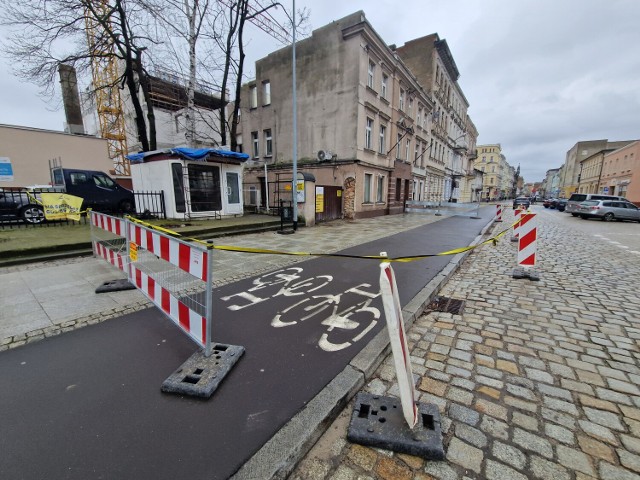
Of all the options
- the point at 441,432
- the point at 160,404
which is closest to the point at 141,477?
the point at 160,404

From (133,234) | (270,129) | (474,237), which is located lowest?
(474,237)

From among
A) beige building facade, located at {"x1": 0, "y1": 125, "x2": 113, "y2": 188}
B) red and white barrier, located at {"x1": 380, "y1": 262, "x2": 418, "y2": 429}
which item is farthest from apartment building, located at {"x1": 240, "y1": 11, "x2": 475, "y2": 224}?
red and white barrier, located at {"x1": 380, "y1": 262, "x2": 418, "y2": 429}

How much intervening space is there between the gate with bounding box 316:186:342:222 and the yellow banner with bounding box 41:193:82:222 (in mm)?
9541

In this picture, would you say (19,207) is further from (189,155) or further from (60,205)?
(189,155)

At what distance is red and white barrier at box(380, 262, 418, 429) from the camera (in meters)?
1.80

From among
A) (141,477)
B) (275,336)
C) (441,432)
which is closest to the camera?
(141,477)

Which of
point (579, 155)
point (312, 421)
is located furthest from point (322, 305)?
point (579, 155)

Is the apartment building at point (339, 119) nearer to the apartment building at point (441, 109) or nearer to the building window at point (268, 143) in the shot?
the building window at point (268, 143)

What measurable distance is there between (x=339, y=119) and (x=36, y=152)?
21.6 m

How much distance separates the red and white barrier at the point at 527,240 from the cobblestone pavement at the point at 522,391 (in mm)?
1016

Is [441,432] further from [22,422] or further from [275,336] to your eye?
[22,422]

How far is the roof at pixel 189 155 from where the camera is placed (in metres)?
11.2

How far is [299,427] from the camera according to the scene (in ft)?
6.64

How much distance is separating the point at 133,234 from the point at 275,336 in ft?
8.57
